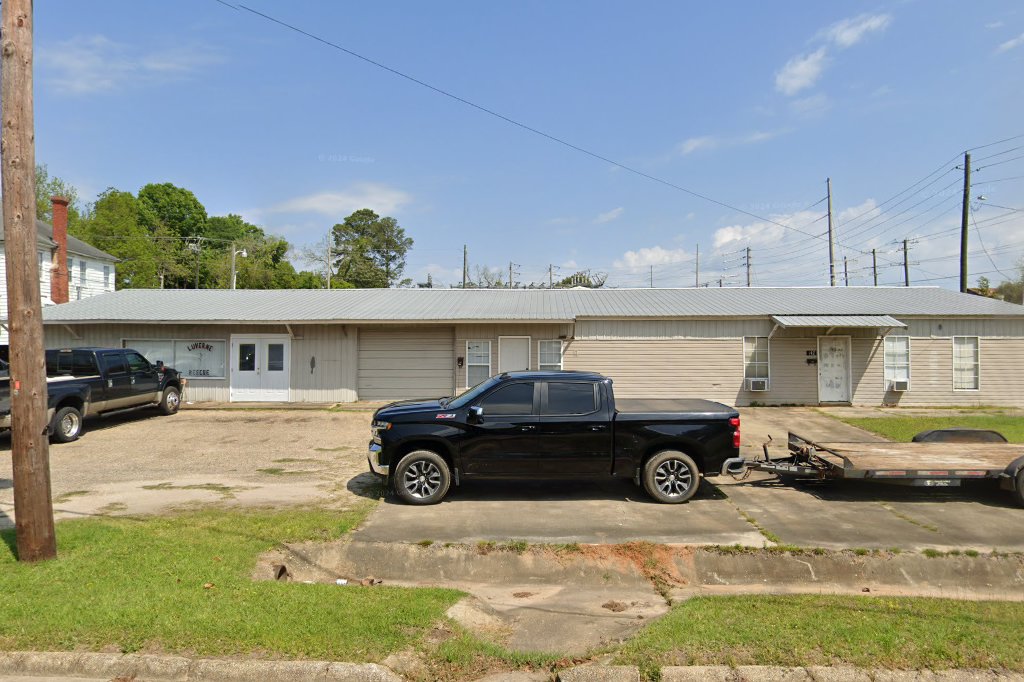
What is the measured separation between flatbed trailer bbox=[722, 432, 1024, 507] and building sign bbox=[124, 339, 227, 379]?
16.5m

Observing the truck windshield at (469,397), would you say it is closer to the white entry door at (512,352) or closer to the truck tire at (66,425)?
the truck tire at (66,425)

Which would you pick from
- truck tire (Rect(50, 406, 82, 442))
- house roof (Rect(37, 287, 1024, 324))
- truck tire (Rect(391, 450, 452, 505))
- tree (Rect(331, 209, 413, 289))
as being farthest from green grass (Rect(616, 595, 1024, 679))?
tree (Rect(331, 209, 413, 289))

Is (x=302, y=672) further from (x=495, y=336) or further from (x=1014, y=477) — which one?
(x=495, y=336)

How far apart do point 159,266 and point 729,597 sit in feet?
207

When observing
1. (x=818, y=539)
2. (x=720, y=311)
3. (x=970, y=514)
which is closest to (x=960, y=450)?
(x=970, y=514)

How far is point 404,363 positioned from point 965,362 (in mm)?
17347

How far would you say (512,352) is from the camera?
738 inches

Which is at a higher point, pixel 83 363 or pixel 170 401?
pixel 83 363

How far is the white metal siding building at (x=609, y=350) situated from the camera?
18.5m

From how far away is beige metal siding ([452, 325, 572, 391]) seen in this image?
61.2 feet

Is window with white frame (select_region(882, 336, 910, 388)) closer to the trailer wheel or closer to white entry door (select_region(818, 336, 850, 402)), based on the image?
white entry door (select_region(818, 336, 850, 402))

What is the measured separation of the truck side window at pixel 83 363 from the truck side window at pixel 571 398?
37.6 feet

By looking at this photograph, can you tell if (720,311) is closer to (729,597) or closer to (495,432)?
(495,432)

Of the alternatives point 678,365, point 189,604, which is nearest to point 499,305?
point 678,365
